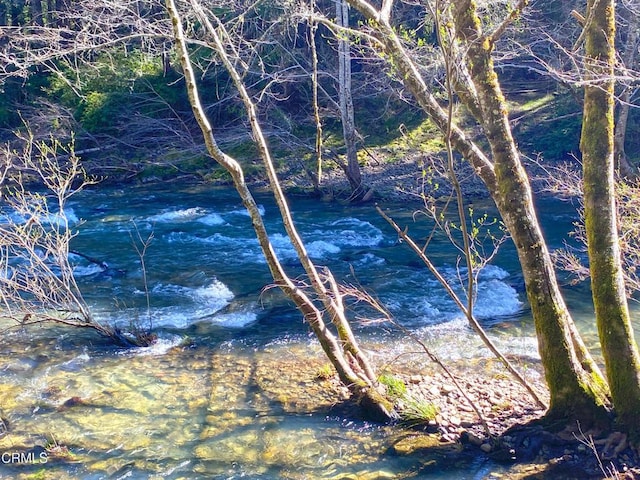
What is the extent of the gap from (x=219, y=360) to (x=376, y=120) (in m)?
15.5

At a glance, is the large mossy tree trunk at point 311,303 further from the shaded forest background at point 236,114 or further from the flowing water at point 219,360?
the shaded forest background at point 236,114

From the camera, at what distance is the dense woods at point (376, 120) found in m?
5.09

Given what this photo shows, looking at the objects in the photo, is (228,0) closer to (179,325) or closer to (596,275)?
(179,325)

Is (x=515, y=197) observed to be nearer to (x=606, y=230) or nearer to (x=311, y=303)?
(x=606, y=230)

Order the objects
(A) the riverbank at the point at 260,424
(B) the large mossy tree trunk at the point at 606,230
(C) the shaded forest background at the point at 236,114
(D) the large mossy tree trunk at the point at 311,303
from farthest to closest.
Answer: (C) the shaded forest background at the point at 236,114 → (D) the large mossy tree trunk at the point at 311,303 → (A) the riverbank at the point at 260,424 → (B) the large mossy tree trunk at the point at 606,230

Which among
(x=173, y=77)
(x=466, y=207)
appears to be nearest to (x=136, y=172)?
(x=173, y=77)

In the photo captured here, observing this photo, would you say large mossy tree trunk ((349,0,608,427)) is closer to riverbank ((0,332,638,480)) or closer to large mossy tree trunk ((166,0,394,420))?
riverbank ((0,332,638,480))

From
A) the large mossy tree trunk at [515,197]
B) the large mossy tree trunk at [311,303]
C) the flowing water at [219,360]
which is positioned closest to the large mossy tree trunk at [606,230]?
the large mossy tree trunk at [515,197]

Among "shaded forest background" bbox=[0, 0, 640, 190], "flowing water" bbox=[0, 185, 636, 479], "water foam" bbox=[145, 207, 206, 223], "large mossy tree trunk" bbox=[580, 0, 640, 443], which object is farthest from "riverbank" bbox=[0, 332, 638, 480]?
"shaded forest background" bbox=[0, 0, 640, 190]

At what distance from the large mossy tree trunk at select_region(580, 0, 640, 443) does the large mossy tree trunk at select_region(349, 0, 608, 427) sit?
0.27 meters

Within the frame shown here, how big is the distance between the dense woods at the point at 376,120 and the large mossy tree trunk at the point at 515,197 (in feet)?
0.05

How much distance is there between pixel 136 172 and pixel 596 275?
57.2 feet

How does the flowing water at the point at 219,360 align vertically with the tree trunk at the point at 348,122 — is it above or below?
below

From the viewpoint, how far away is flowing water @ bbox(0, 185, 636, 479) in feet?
18.8
